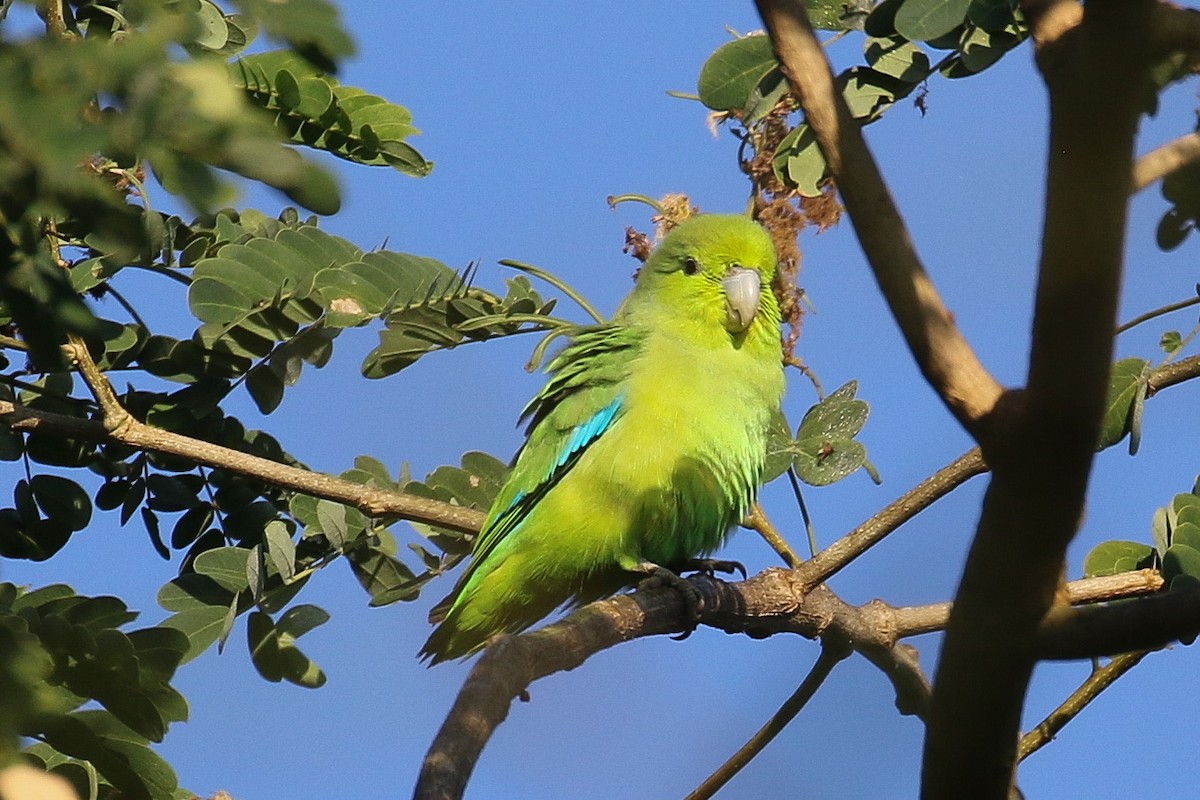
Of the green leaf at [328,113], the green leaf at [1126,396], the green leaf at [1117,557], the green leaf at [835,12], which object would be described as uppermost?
the green leaf at [835,12]

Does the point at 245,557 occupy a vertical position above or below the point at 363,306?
below

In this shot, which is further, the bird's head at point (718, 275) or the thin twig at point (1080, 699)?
the bird's head at point (718, 275)

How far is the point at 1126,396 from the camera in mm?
3318

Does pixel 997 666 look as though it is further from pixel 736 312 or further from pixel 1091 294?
pixel 736 312

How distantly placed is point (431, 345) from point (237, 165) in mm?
2776

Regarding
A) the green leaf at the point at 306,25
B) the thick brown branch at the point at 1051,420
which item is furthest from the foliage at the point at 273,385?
the green leaf at the point at 306,25

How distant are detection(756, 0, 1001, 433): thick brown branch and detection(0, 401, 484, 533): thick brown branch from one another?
2.09 m

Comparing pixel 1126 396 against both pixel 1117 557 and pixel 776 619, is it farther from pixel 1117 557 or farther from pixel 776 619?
pixel 776 619

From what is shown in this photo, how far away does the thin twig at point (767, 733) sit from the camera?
3.33 meters

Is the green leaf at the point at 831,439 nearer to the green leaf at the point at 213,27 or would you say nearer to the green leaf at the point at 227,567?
the green leaf at the point at 227,567

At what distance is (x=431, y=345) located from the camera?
12.6 feet

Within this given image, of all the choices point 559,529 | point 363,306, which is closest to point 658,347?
point 559,529

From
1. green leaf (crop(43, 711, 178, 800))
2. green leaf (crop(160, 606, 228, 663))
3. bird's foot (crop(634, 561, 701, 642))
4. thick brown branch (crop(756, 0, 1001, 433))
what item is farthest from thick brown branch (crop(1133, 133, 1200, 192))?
green leaf (crop(160, 606, 228, 663))

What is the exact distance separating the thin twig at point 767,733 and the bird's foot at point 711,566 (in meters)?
0.76
